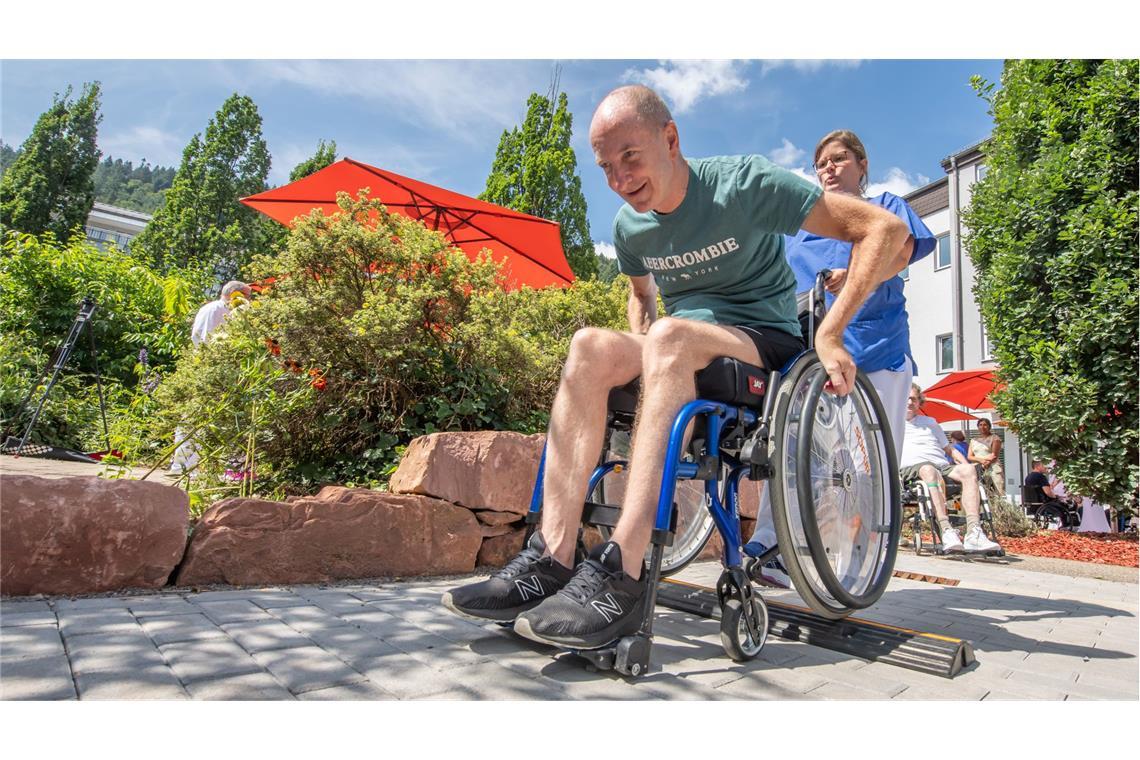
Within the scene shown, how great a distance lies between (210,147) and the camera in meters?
23.2

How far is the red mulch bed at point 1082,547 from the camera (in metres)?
5.87

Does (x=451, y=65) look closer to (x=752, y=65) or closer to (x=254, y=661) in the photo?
(x=752, y=65)

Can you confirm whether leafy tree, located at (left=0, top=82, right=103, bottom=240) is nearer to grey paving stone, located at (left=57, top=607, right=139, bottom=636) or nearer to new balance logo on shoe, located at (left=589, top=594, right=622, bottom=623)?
grey paving stone, located at (left=57, top=607, right=139, bottom=636)

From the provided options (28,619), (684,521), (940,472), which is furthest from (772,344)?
(940,472)

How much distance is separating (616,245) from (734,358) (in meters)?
0.66

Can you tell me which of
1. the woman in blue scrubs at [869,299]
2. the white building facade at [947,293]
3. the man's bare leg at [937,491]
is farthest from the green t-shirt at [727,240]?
the white building facade at [947,293]

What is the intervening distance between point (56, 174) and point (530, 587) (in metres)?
26.9

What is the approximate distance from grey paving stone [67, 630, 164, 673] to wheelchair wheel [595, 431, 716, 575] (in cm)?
131

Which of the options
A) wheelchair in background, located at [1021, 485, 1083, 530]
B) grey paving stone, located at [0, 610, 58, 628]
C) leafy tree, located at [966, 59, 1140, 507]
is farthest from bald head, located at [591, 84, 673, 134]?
wheelchair in background, located at [1021, 485, 1083, 530]

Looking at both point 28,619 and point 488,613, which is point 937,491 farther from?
point 28,619

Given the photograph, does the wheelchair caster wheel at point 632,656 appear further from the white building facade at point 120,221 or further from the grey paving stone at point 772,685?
the white building facade at point 120,221

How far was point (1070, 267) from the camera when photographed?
22.0 ft

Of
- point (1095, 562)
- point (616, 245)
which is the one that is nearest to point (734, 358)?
point (616, 245)

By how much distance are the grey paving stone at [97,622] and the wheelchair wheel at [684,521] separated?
136cm
